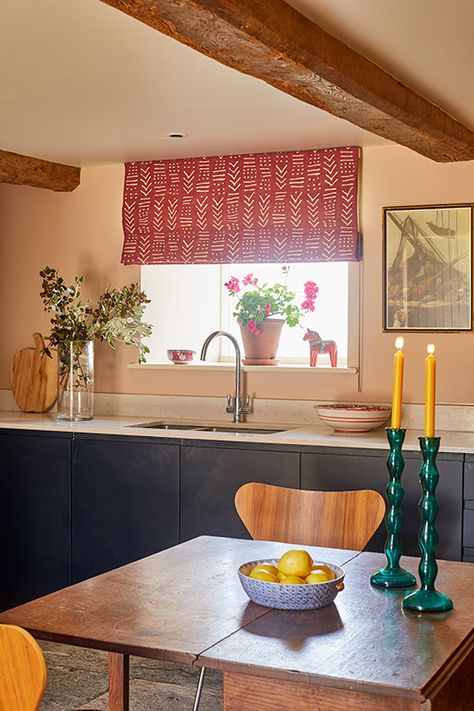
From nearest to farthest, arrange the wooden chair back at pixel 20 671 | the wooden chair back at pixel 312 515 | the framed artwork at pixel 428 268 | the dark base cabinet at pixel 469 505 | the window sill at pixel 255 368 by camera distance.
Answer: the wooden chair back at pixel 20 671
the wooden chair back at pixel 312 515
the dark base cabinet at pixel 469 505
the framed artwork at pixel 428 268
the window sill at pixel 255 368

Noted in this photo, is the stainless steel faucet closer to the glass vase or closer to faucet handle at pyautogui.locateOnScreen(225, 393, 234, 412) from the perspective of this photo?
faucet handle at pyautogui.locateOnScreen(225, 393, 234, 412)

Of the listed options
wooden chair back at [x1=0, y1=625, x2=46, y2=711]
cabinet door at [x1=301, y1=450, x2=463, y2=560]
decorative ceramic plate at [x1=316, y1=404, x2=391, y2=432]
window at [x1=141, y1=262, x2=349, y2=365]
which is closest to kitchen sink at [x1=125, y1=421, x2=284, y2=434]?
decorative ceramic plate at [x1=316, y1=404, x2=391, y2=432]

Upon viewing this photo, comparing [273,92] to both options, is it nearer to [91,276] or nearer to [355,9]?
[355,9]

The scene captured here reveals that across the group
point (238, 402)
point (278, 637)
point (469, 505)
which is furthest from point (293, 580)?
point (238, 402)

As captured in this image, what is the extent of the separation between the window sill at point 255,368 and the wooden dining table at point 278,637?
2243 millimetres

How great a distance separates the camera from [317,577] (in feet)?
6.82

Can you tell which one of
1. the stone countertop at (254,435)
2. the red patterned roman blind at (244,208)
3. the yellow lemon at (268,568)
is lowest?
the yellow lemon at (268,568)

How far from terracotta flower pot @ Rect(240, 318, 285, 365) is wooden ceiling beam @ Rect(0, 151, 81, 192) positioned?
1221 millimetres

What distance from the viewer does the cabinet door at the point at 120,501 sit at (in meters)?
4.24

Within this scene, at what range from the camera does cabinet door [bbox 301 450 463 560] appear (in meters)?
3.71

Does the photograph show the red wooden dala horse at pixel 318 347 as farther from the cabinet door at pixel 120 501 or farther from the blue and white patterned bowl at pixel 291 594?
the blue and white patterned bowl at pixel 291 594

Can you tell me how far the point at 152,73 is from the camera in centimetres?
334

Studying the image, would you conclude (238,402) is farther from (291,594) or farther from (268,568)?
(291,594)

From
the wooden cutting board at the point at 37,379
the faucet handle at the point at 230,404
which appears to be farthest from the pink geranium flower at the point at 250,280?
the wooden cutting board at the point at 37,379
